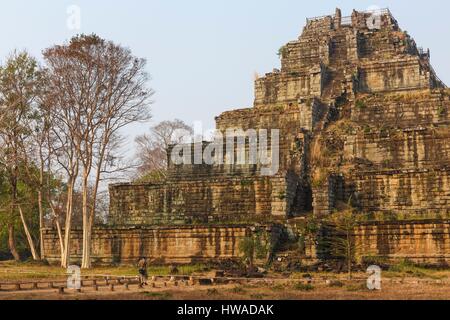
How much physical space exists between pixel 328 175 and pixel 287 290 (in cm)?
1268

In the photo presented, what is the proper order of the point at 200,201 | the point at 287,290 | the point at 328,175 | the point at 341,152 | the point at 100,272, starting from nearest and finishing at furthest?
the point at 287,290 < the point at 100,272 < the point at 328,175 < the point at 200,201 < the point at 341,152

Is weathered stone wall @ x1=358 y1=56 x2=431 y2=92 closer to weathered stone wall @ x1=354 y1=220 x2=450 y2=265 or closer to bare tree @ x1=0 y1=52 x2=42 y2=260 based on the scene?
weathered stone wall @ x1=354 y1=220 x2=450 y2=265

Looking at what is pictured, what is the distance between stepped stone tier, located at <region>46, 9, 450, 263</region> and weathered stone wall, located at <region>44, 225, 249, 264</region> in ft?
0.18

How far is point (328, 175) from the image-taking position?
104 feet

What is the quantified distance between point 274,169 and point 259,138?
2.40 meters

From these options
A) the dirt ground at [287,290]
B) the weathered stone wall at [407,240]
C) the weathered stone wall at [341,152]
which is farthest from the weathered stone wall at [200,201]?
the dirt ground at [287,290]

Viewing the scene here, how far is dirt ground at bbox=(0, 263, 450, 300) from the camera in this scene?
17.7 m

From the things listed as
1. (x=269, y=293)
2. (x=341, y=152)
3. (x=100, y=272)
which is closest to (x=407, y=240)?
(x=341, y=152)

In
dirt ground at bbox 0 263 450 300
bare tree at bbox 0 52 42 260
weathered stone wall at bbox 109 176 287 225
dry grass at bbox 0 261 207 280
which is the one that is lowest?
dry grass at bbox 0 261 207 280

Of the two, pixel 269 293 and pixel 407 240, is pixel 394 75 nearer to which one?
pixel 407 240

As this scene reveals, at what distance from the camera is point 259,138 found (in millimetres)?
37000

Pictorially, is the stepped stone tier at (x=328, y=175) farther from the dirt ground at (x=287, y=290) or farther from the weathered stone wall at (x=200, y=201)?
the dirt ground at (x=287, y=290)

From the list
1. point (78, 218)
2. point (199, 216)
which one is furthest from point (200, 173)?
point (78, 218)

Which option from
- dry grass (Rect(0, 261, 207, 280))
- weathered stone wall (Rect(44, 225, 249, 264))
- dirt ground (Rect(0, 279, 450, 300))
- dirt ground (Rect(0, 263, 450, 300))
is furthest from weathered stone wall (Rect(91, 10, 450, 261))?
dirt ground (Rect(0, 279, 450, 300))
